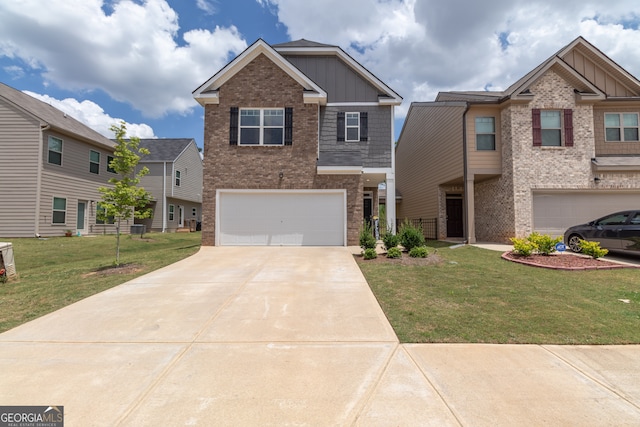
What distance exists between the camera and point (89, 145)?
1878 cm

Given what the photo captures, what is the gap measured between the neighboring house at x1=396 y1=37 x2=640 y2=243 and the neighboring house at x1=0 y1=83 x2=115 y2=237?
783 inches

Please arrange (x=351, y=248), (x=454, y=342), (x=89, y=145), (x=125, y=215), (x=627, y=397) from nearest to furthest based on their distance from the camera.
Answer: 1. (x=627, y=397)
2. (x=454, y=342)
3. (x=125, y=215)
4. (x=351, y=248)
5. (x=89, y=145)

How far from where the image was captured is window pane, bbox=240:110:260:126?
43.1 ft

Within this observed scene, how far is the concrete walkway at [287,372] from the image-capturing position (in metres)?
2.49

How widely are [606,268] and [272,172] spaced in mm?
11031

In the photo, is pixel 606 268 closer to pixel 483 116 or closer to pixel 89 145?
pixel 483 116

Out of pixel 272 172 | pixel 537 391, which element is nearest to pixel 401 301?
pixel 537 391

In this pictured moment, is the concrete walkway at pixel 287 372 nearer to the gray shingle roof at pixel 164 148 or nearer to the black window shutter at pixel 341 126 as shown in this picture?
the black window shutter at pixel 341 126

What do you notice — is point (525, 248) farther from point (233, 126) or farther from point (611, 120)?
point (233, 126)

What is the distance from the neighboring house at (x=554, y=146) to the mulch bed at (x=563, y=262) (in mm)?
4398

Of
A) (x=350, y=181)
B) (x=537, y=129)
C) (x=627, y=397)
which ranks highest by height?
(x=537, y=129)

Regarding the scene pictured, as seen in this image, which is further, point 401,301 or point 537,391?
point 401,301

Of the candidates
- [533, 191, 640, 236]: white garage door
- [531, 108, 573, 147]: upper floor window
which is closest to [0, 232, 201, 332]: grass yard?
[533, 191, 640, 236]: white garage door

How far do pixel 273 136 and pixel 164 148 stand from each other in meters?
17.4
